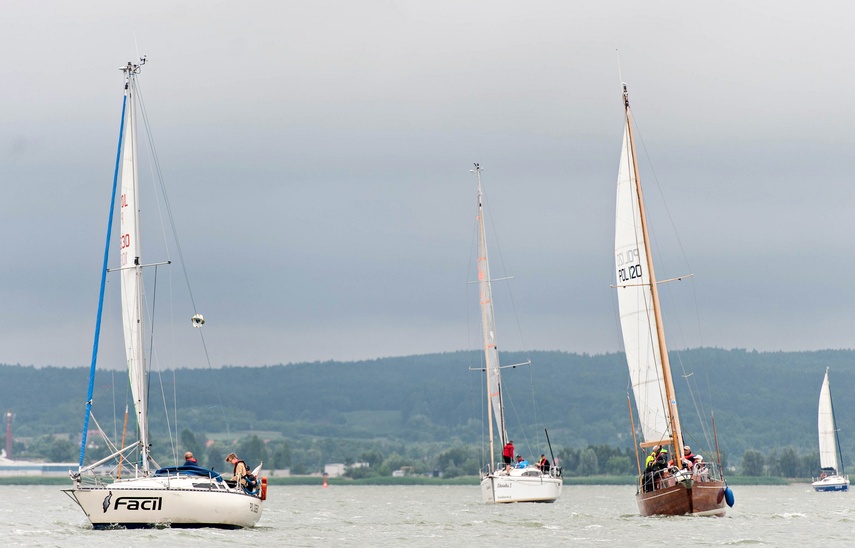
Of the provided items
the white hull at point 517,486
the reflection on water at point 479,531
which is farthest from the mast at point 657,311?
the white hull at point 517,486

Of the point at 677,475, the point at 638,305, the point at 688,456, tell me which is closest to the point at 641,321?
the point at 638,305

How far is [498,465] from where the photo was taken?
283ft

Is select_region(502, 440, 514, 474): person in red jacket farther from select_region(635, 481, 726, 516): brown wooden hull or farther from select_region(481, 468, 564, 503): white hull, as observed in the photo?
select_region(635, 481, 726, 516): brown wooden hull

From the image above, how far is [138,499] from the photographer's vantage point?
47.7 m

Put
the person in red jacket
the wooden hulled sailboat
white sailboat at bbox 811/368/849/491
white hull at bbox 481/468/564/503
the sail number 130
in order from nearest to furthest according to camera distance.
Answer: the wooden hulled sailboat → the sail number 130 → white hull at bbox 481/468/564/503 → the person in red jacket → white sailboat at bbox 811/368/849/491

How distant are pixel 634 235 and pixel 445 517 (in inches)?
798

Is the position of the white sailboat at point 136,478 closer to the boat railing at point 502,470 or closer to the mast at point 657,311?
the mast at point 657,311

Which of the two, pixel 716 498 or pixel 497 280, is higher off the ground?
pixel 497 280

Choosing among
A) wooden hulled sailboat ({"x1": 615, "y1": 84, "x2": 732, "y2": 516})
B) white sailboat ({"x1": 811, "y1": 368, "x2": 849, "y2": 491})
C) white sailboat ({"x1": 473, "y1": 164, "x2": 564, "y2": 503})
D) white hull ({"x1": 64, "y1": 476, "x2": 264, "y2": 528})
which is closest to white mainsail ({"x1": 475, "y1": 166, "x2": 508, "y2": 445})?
white sailboat ({"x1": 473, "y1": 164, "x2": 564, "y2": 503})

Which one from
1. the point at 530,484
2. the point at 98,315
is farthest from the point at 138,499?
the point at 530,484

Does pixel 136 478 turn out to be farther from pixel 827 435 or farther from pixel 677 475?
pixel 827 435

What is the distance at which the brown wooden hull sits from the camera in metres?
53.3

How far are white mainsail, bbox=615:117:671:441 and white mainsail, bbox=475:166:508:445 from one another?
25.6m

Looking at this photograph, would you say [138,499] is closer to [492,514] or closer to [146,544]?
[146,544]
